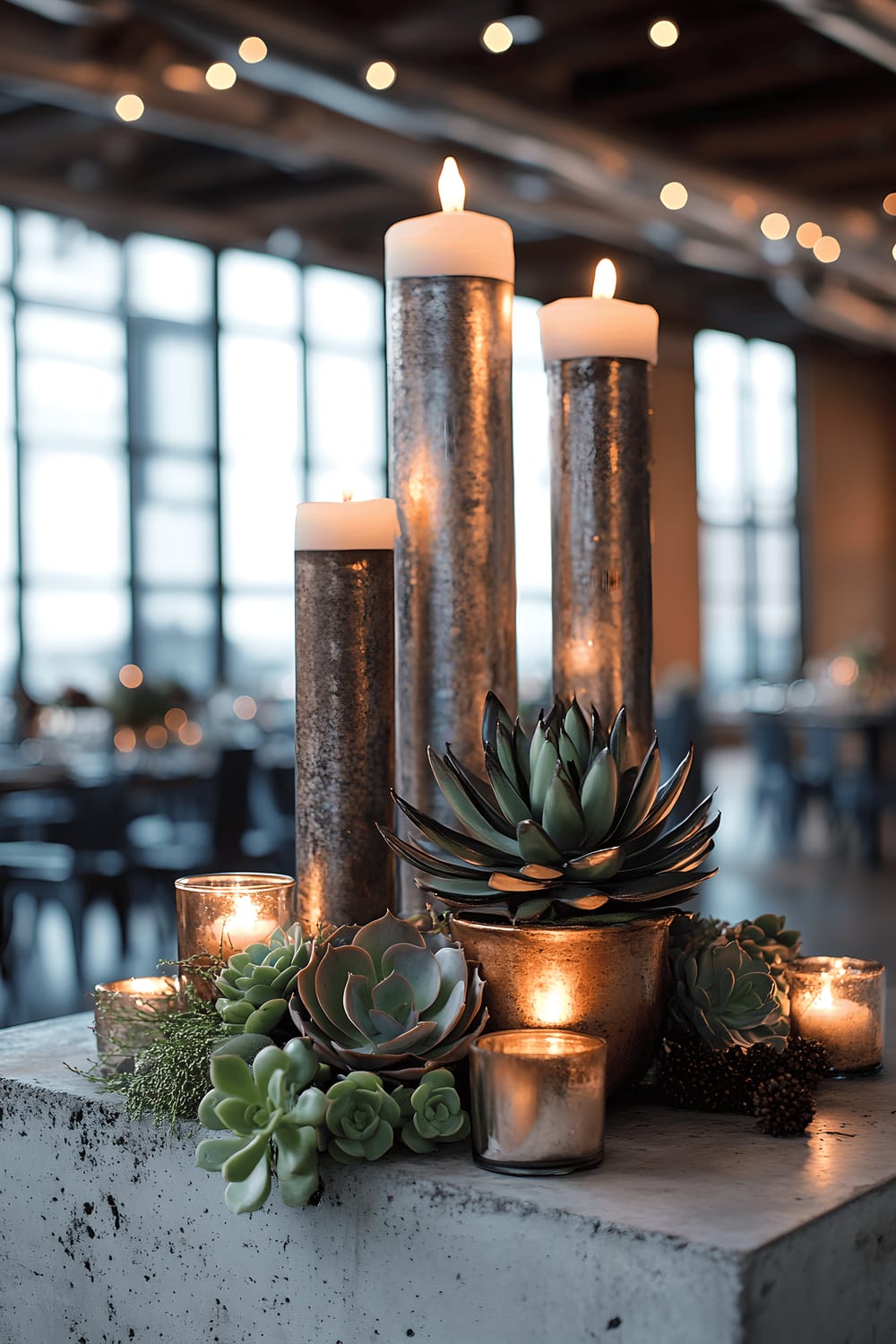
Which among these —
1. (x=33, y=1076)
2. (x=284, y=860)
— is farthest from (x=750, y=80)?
(x=33, y=1076)

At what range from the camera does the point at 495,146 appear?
6.96 m

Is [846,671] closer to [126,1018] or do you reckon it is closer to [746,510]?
[746,510]

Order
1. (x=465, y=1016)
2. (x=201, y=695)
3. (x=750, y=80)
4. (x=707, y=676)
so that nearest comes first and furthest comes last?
(x=465, y=1016)
(x=750, y=80)
(x=201, y=695)
(x=707, y=676)

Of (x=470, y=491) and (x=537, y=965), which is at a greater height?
(x=470, y=491)

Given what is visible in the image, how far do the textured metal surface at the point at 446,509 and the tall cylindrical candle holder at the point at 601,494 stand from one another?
81 millimetres

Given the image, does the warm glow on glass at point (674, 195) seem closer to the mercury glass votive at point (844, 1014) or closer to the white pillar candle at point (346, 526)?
the white pillar candle at point (346, 526)

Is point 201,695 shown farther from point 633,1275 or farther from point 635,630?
point 633,1275

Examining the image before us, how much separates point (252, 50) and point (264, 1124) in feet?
17.9

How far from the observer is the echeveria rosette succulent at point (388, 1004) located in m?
1.17

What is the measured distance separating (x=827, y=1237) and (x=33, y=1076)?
735mm

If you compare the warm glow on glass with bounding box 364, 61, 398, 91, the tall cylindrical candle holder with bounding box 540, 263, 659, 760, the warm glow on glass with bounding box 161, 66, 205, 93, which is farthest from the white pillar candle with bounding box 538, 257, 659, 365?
the warm glow on glass with bounding box 161, 66, 205, 93

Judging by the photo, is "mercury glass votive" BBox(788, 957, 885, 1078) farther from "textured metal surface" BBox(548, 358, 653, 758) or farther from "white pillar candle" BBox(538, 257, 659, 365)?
"white pillar candle" BBox(538, 257, 659, 365)

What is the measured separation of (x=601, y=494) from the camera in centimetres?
164

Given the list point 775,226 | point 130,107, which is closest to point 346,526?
point 130,107
